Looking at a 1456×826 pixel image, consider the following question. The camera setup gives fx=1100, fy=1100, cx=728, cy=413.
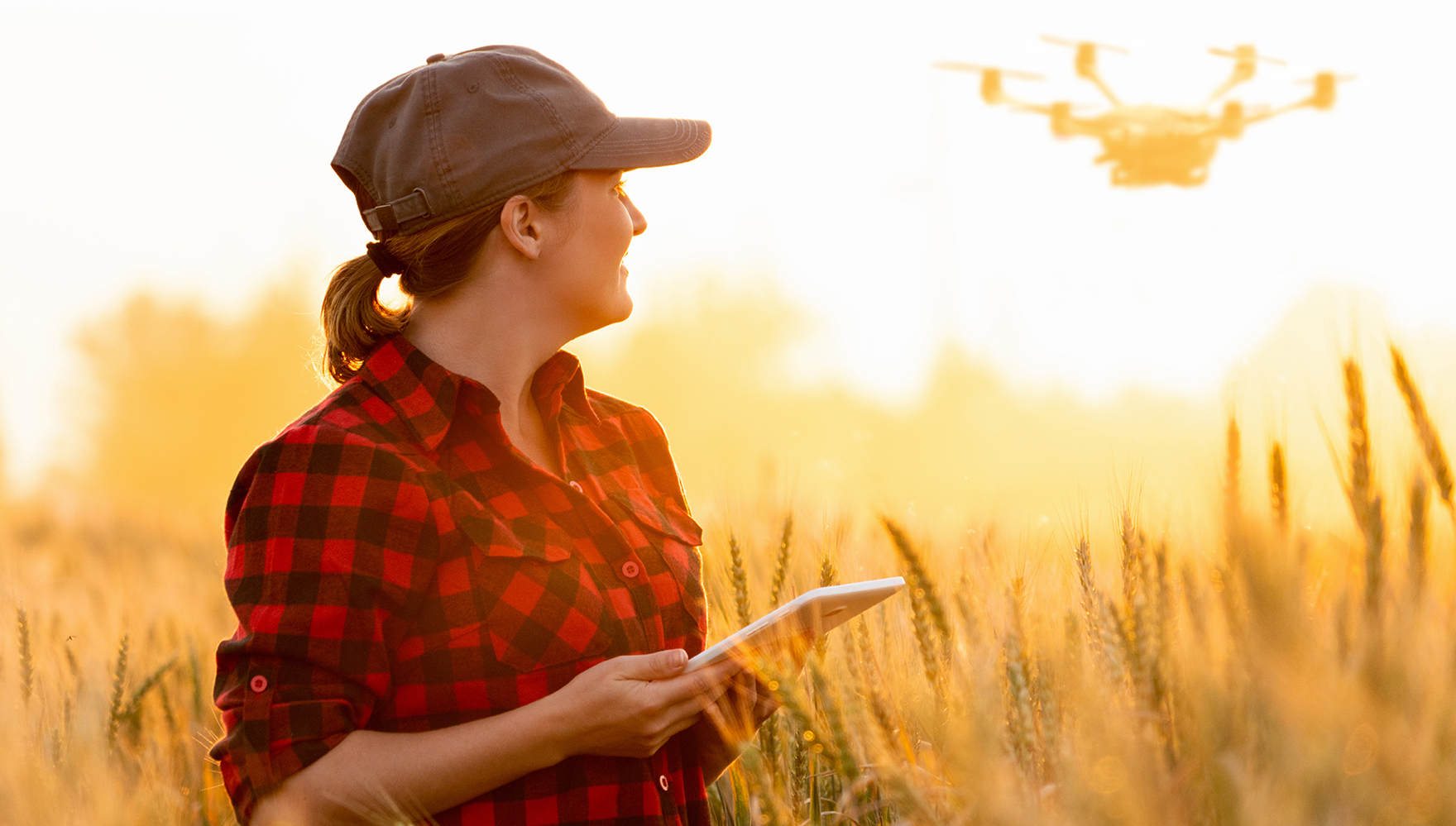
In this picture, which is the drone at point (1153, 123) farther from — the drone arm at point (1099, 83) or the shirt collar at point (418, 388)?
the shirt collar at point (418, 388)

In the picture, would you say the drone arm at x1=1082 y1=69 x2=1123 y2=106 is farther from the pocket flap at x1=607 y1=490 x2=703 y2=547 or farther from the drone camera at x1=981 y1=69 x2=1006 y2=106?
the pocket flap at x1=607 y1=490 x2=703 y2=547

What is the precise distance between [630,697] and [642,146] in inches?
35.9

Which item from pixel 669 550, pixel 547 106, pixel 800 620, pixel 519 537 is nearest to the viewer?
pixel 800 620

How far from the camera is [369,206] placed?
1854 mm

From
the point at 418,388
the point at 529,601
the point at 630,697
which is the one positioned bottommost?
the point at 630,697

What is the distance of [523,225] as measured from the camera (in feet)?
5.90

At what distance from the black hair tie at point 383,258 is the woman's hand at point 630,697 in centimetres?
79

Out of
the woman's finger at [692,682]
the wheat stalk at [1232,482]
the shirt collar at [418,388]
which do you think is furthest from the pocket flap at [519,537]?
the wheat stalk at [1232,482]

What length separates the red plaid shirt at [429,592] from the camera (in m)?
1.42

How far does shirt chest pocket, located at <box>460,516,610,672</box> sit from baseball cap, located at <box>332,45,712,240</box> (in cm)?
53

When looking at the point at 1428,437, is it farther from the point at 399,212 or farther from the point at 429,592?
the point at 399,212

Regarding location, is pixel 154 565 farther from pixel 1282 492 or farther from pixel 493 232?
pixel 1282 492

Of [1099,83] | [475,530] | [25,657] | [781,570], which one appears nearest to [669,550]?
[781,570]

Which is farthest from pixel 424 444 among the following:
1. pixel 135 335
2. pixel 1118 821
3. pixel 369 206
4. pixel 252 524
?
pixel 135 335
